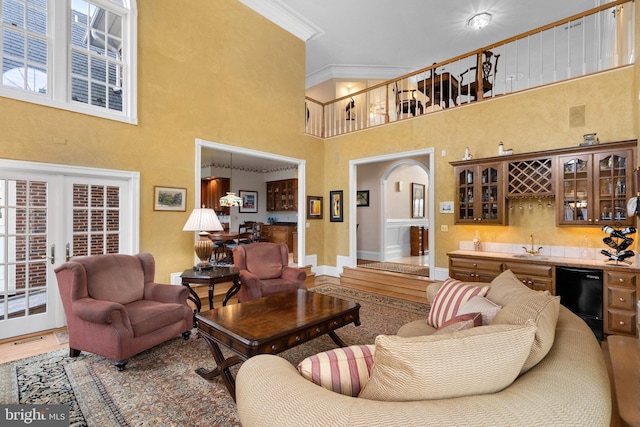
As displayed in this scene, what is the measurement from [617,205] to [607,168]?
0.46 m

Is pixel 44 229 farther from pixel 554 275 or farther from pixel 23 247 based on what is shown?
pixel 554 275

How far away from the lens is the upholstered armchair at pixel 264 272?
13.3 ft

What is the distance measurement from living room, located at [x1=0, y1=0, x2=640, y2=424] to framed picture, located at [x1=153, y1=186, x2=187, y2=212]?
0.08 m

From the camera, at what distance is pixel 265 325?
7.77 ft

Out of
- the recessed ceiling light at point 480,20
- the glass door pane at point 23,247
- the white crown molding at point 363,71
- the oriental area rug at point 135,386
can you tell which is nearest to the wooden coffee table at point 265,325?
the oriental area rug at point 135,386

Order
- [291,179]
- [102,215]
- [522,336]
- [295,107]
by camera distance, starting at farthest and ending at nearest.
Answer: [291,179] → [295,107] → [102,215] → [522,336]

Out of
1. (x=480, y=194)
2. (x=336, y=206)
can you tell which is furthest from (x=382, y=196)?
(x=480, y=194)

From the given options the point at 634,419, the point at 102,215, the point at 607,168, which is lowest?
the point at 634,419

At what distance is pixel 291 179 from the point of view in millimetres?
9781

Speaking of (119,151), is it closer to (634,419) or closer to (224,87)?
(224,87)

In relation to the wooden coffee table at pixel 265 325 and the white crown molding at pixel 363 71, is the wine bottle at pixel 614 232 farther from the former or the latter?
the white crown molding at pixel 363 71

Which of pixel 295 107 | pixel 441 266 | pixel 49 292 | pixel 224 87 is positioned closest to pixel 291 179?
pixel 295 107

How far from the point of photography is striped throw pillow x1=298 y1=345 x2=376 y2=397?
1089 millimetres

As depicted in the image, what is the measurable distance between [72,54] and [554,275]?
663 cm
